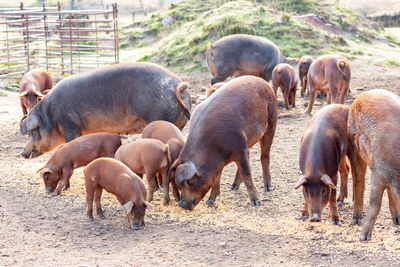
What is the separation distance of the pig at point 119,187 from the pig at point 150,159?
51 cm

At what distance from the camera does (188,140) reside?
6402 mm

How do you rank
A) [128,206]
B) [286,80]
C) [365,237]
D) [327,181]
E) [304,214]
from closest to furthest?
[365,237] → [327,181] → [128,206] → [304,214] → [286,80]

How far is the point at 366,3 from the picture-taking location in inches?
1506

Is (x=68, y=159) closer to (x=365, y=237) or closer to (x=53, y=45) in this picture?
(x=365, y=237)

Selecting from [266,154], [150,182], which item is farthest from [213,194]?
[266,154]

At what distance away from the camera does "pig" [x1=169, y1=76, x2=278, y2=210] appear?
6234 millimetres

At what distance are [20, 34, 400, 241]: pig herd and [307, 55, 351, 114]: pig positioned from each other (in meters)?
4.17

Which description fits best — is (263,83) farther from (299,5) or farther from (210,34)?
(299,5)

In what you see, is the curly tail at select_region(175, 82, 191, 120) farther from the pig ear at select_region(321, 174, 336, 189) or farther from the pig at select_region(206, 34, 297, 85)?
the pig at select_region(206, 34, 297, 85)

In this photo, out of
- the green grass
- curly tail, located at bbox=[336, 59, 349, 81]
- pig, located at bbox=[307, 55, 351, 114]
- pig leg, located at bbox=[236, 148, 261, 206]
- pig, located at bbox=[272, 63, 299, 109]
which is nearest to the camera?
pig leg, located at bbox=[236, 148, 261, 206]

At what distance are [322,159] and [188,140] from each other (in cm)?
153

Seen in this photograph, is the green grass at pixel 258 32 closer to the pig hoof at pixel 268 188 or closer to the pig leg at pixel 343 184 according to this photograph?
the pig hoof at pixel 268 188

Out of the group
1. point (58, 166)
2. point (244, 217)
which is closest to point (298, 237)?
point (244, 217)

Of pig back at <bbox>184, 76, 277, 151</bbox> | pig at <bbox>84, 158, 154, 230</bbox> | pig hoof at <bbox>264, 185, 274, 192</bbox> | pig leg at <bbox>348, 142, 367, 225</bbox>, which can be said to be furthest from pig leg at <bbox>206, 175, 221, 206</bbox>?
pig leg at <bbox>348, 142, 367, 225</bbox>
